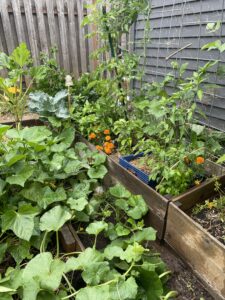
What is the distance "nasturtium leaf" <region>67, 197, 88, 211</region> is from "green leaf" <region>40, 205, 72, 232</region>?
189 millimetres

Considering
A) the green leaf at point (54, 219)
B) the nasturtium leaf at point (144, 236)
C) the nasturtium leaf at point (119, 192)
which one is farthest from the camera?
the nasturtium leaf at point (119, 192)

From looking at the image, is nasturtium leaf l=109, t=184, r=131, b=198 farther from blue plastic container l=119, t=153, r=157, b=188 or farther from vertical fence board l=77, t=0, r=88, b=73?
vertical fence board l=77, t=0, r=88, b=73

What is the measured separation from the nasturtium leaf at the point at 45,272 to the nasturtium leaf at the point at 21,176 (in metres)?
0.47

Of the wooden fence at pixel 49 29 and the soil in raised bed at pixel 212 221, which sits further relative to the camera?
the wooden fence at pixel 49 29

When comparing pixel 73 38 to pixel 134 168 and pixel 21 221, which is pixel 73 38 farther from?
pixel 21 221

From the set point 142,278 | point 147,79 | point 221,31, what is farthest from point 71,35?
point 142,278

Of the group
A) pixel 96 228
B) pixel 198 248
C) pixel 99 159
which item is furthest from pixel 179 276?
pixel 99 159

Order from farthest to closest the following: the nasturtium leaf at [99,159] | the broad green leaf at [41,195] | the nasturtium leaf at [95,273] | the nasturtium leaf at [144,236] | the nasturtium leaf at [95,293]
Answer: the nasturtium leaf at [99,159] < the broad green leaf at [41,195] < the nasturtium leaf at [144,236] < the nasturtium leaf at [95,273] < the nasturtium leaf at [95,293]

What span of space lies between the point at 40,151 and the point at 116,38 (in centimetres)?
139

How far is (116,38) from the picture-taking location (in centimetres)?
235

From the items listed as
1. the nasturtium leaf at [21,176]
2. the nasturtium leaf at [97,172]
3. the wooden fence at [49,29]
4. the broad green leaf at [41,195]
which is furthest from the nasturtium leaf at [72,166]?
the wooden fence at [49,29]

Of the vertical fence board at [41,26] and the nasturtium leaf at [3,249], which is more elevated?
the vertical fence board at [41,26]

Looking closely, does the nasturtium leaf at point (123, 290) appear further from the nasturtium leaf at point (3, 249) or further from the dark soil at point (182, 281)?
the nasturtium leaf at point (3, 249)

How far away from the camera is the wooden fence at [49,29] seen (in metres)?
3.82
